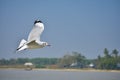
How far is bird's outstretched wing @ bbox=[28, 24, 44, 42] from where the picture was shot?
1038cm

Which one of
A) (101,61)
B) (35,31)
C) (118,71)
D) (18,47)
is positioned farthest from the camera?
(101,61)

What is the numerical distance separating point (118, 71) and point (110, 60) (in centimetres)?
185

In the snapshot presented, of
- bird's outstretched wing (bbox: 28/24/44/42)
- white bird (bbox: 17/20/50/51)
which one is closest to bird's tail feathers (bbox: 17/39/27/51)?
white bird (bbox: 17/20/50/51)

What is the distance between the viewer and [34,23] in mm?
10555

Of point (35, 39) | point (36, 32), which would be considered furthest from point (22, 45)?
point (36, 32)

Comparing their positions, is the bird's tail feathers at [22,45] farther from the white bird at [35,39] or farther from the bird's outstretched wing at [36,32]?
the bird's outstretched wing at [36,32]

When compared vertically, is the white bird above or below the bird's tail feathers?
above

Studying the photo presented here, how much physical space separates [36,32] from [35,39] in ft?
1.06

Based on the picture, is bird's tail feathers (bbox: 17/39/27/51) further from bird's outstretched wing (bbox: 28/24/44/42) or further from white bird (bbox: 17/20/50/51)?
bird's outstretched wing (bbox: 28/24/44/42)

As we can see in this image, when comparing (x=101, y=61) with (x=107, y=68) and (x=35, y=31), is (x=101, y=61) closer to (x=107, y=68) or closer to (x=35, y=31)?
(x=107, y=68)

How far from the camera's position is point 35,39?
405 inches

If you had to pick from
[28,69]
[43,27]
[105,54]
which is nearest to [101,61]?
[105,54]

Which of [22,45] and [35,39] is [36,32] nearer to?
[35,39]

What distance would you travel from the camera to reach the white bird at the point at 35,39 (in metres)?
10.2
